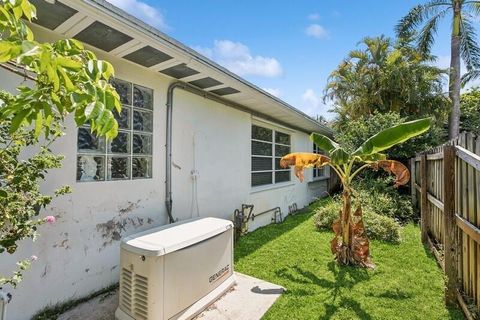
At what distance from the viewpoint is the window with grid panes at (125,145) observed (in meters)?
4.09

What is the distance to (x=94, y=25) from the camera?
339cm

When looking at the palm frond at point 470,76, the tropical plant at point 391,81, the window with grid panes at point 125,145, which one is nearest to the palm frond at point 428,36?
the tropical plant at point 391,81

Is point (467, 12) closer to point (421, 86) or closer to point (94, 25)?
point (421, 86)

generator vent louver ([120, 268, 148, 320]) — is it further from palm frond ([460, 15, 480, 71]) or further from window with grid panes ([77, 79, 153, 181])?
palm frond ([460, 15, 480, 71])

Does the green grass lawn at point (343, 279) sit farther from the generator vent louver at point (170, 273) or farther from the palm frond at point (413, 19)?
the palm frond at point (413, 19)

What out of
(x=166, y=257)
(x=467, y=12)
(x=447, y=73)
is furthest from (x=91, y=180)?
(x=467, y=12)

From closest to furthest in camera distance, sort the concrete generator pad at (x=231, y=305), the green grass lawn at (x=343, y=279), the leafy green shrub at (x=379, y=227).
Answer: the concrete generator pad at (x=231, y=305)
the green grass lawn at (x=343, y=279)
the leafy green shrub at (x=379, y=227)

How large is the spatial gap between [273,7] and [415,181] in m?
7.41

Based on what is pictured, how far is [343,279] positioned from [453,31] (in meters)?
20.9

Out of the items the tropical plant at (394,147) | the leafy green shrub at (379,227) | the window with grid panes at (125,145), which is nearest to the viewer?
the window with grid panes at (125,145)

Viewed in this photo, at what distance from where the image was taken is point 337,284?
15.0 feet

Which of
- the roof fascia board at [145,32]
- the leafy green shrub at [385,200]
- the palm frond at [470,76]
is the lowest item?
the leafy green shrub at [385,200]

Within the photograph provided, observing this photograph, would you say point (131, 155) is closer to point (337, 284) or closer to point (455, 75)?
point (337, 284)

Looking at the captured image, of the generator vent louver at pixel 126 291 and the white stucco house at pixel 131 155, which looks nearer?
the generator vent louver at pixel 126 291
